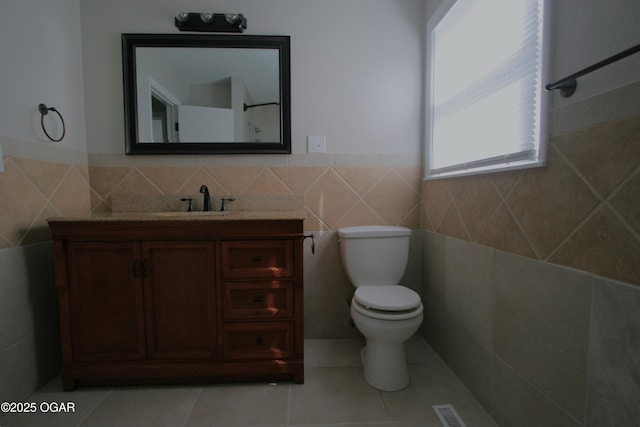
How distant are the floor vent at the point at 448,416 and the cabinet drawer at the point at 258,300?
0.80m

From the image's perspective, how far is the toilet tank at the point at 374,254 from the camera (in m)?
1.66

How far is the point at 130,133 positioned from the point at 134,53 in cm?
50

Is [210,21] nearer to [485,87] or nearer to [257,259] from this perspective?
[257,259]

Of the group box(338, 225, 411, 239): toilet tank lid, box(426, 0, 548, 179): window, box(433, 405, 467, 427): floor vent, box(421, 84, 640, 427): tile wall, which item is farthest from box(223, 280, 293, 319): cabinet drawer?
box(426, 0, 548, 179): window

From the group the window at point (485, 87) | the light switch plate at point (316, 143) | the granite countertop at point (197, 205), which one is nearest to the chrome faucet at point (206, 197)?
the granite countertop at point (197, 205)

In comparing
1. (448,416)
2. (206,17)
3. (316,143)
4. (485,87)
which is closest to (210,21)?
(206,17)

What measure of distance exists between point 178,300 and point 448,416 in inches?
53.8

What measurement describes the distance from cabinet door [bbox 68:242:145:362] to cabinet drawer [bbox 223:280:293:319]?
44cm

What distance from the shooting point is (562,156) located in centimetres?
89

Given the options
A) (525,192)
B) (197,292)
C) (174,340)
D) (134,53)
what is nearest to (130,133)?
(134,53)

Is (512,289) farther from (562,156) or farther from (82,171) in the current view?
(82,171)

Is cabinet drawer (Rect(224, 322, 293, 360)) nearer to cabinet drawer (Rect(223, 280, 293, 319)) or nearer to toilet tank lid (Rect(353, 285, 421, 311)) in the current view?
cabinet drawer (Rect(223, 280, 293, 319))

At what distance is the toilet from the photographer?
131 centimetres

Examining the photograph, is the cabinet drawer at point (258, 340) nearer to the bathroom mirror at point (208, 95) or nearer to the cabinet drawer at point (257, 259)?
the cabinet drawer at point (257, 259)
